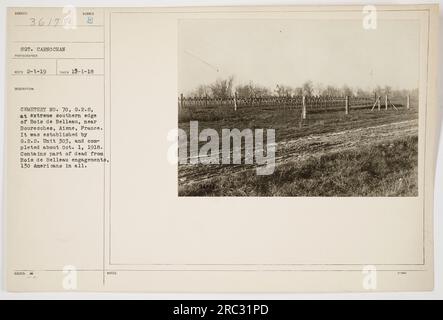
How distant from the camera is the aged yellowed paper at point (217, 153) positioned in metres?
1.39

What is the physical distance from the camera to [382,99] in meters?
1.38

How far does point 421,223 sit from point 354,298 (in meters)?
0.33

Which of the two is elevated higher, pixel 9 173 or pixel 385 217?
pixel 9 173

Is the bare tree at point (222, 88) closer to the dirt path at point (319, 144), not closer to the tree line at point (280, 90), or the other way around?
the tree line at point (280, 90)

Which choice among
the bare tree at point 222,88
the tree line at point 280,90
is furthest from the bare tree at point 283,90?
the bare tree at point 222,88

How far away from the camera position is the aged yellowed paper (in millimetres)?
1389

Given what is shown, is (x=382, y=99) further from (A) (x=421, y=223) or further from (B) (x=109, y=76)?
(B) (x=109, y=76)

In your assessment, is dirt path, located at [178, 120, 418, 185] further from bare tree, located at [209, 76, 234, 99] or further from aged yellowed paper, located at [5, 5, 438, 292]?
bare tree, located at [209, 76, 234, 99]

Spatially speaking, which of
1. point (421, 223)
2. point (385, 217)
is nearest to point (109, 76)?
point (385, 217)

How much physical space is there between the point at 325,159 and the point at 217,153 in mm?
359

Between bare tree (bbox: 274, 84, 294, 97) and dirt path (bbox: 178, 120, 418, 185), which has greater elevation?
bare tree (bbox: 274, 84, 294, 97)

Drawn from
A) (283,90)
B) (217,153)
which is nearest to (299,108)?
(283,90)

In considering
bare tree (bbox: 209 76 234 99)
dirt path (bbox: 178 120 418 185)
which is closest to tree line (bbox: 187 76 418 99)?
bare tree (bbox: 209 76 234 99)
